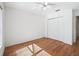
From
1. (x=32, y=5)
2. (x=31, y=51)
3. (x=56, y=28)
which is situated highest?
(x=32, y=5)

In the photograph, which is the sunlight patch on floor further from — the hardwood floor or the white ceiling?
the white ceiling

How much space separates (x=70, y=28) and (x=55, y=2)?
0.45m

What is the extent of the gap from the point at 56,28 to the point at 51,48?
331 mm

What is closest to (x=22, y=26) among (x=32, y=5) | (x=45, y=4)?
(x=32, y=5)

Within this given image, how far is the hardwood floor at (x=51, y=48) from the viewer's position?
1.17 metres

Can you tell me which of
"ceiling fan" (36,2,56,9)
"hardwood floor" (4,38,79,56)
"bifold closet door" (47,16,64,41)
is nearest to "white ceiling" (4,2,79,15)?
"ceiling fan" (36,2,56,9)

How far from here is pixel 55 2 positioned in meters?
1.16

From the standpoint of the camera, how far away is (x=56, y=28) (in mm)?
1322

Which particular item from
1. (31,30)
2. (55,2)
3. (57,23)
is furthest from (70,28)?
(31,30)

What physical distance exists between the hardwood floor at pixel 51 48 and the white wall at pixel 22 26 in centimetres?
7

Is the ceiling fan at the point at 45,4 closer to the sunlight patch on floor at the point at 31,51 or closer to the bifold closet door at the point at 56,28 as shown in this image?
the bifold closet door at the point at 56,28

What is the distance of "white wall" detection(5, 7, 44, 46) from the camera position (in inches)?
46.6

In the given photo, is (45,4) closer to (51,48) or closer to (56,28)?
(56,28)

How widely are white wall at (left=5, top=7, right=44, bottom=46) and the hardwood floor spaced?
0.07 meters
